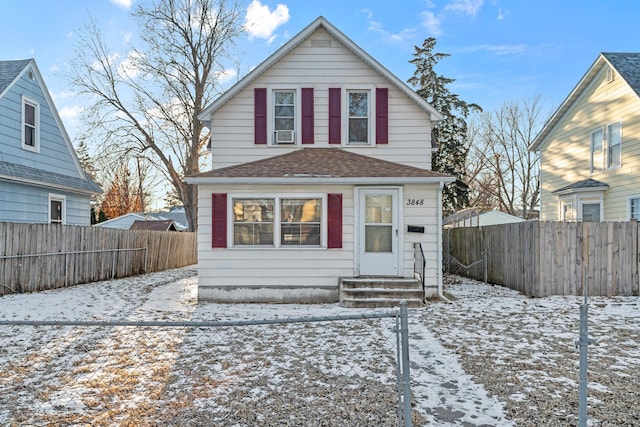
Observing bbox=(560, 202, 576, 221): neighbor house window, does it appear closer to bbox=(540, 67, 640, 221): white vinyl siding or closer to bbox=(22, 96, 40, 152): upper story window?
bbox=(540, 67, 640, 221): white vinyl siding

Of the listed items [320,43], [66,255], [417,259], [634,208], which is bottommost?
[66,255]

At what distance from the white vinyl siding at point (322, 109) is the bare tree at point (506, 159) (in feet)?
88.3

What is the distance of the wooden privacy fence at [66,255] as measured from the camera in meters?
10.6

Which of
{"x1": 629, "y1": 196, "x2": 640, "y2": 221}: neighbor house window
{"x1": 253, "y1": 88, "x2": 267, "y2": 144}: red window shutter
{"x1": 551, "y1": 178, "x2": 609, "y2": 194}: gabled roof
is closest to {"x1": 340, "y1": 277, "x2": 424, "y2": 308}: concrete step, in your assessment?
{"x1": 253, "y1": 88, "x2": 267, "y2": 144}: red window shutter

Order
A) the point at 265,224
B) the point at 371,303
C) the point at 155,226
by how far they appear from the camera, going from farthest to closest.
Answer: the point at 155,226 < the point at 265,224 < the point at 371,303

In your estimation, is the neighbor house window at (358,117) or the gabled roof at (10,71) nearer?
the neighbor house window at (358,117)

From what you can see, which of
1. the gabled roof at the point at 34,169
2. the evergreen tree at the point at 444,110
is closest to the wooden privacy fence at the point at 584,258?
the gabled roof at the point at 34,169

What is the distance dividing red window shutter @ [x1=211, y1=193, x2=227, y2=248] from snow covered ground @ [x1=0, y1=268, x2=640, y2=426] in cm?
189

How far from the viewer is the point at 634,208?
1302 cm

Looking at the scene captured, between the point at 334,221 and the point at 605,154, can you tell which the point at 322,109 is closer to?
the point at 334,221

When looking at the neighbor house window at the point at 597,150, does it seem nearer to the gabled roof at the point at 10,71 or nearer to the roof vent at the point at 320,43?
the roof vent at the point at 320,43

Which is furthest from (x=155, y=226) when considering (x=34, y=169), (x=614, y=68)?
(x=614, y=68)

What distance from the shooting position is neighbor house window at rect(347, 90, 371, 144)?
11.4 meters

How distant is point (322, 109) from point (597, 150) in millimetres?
10790
